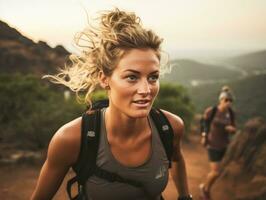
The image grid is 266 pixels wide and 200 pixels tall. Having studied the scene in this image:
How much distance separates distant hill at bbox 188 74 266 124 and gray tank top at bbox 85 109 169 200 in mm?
15428

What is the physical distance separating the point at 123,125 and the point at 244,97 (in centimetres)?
2311

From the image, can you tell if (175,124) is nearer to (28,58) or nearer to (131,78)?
(131,78)

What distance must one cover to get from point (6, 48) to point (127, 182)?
17.0 metres

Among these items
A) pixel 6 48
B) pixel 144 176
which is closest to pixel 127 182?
pixel 144 176

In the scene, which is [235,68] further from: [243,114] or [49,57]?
[49,57]

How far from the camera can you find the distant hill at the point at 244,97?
19.0 meters

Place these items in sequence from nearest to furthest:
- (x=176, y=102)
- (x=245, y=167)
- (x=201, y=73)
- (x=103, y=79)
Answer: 1. (x=103, y=79)
2. (x=245, y=167)
3. (x=176, y=102)
4. (x=201, y=73)

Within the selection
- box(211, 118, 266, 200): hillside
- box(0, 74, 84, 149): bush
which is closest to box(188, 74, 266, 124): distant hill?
box(211, 118, 266, 200): hillside

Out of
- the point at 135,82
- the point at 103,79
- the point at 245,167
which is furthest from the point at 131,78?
the point at 245,167

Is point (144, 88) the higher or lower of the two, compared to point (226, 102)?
higher

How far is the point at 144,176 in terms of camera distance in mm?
1952

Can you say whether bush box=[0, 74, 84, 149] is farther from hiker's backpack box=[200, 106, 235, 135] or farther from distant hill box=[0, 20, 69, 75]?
distant hill box=[0, 20, 69, 75]

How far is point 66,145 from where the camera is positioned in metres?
1.87

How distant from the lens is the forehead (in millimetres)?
1912
